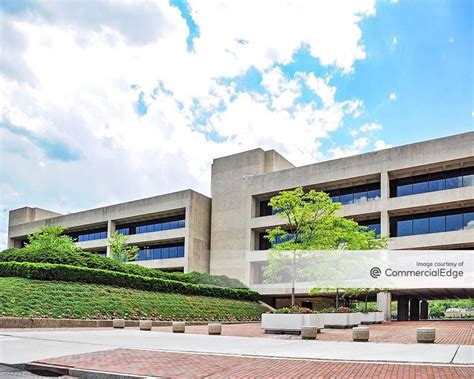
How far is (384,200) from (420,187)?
3.51m

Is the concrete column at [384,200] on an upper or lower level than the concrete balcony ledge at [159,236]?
upper

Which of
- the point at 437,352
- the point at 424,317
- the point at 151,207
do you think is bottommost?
the point at 424,317

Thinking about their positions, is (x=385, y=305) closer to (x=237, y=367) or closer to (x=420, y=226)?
(x=420, y=226)

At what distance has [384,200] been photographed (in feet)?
150

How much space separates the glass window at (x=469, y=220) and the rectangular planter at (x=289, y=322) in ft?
79.7

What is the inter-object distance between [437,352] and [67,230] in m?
66.3

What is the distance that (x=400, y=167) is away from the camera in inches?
1790

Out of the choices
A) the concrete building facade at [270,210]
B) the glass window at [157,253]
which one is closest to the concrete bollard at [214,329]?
the concrete building facade at [270,210]

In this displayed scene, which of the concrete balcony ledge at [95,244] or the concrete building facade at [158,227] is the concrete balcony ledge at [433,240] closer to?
the concrete building facade at [158,227]

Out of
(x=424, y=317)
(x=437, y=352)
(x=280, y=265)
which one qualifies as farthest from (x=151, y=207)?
(x=437, y=352)

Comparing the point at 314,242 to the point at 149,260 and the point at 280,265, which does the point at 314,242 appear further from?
the point at 149,260

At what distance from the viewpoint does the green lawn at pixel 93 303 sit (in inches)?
956

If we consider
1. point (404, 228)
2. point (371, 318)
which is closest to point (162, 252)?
point (404, 228)

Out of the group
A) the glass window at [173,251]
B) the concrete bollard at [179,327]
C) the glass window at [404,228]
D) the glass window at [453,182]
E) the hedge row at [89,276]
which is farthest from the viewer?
the glass window at [173,251]
